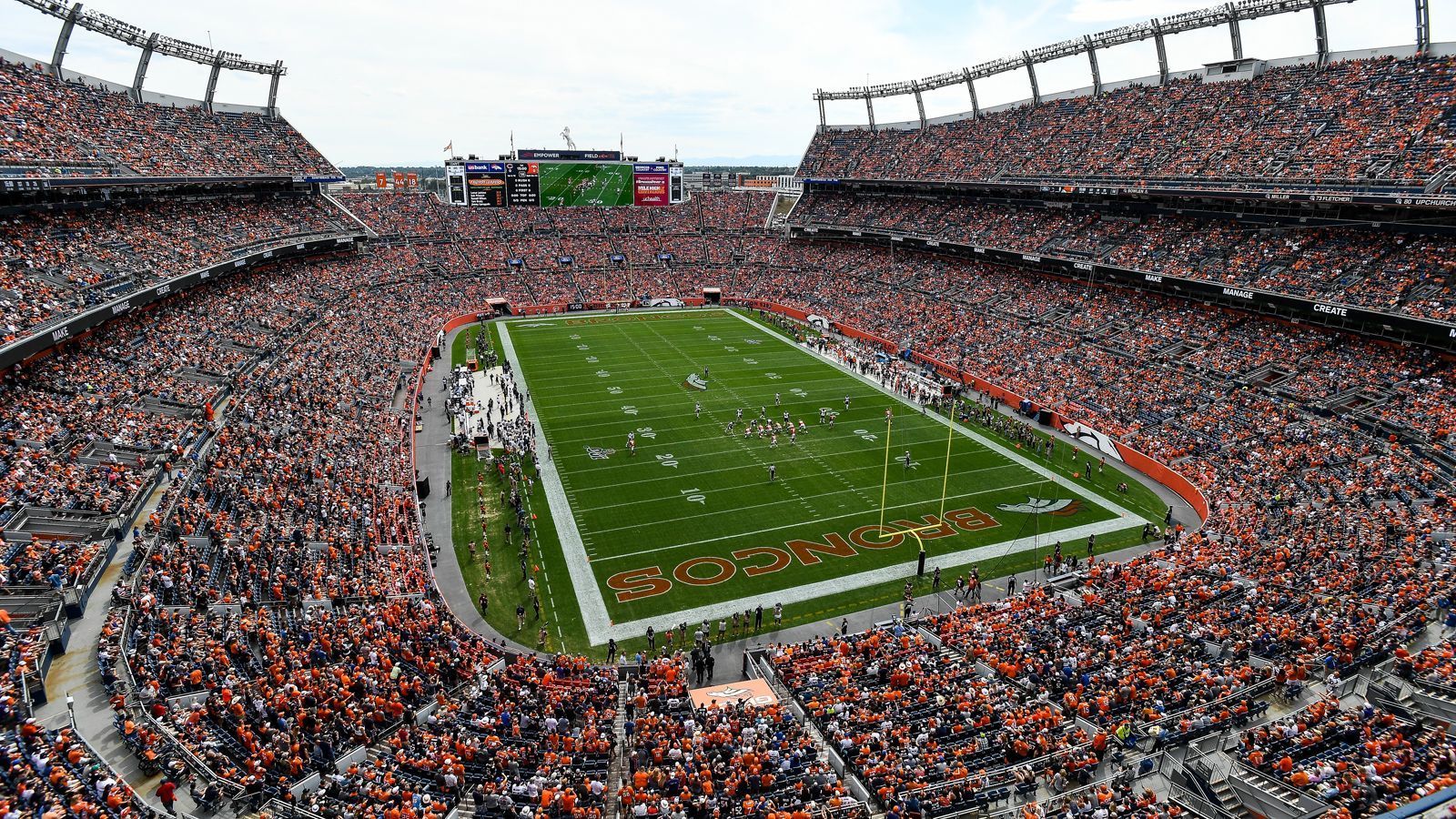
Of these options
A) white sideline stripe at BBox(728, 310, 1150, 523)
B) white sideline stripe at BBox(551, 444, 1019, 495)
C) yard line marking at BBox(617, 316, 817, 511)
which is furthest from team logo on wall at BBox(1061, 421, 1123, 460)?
yard line marking at BBox(617, 316, 817, 511)

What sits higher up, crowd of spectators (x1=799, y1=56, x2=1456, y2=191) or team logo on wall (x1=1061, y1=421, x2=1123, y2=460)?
crowd of spectators (x1=799, y1=56, x2=1456, y2=191)

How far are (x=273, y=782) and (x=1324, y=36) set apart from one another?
5431 centimetres

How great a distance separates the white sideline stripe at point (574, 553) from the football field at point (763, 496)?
5 centimetres

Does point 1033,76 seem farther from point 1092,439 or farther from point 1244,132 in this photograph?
point 1092,439

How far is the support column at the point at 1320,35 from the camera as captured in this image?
39.6m

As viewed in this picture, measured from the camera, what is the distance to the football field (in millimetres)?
22891

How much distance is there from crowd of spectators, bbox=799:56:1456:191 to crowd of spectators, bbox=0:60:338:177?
166 feet

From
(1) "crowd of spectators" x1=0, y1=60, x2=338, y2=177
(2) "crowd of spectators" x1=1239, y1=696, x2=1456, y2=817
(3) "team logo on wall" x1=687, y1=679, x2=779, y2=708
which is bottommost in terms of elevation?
(3) "team logo on wall" x1=687, y1=679, x2=779, y2=708

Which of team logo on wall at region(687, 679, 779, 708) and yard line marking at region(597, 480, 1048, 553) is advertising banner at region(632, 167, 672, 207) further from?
team logo on wall at region(687, 679, 779, 708)

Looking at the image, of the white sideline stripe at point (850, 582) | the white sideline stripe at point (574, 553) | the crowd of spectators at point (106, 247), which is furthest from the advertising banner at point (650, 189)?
the white sideline stripe at point (850, 582)

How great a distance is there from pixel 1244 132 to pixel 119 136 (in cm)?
5933

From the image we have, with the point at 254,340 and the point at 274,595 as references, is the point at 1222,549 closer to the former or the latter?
the point at 274,595

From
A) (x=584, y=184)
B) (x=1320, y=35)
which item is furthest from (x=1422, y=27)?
(x=584, y=184)

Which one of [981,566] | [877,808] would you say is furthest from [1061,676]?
[981,566]
